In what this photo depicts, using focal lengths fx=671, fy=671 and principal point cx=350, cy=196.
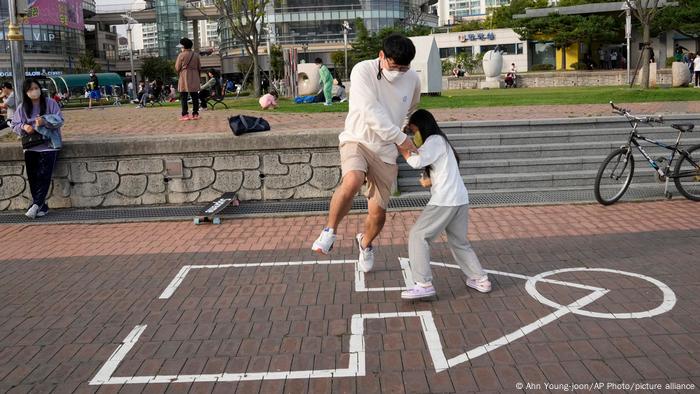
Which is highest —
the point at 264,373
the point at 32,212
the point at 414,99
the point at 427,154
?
the point at 414,99

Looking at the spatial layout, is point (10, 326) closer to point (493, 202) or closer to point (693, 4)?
point (493, 202)

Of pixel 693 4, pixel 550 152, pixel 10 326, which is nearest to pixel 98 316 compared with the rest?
pixel 10 326

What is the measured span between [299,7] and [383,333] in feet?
290

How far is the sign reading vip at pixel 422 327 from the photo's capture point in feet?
13.2

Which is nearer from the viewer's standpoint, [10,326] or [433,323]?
[433,323]

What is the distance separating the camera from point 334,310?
16.9 feet

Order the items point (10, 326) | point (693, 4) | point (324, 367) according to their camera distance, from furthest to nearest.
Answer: point (693, 4)
point (10, 326)
point (324, 367)

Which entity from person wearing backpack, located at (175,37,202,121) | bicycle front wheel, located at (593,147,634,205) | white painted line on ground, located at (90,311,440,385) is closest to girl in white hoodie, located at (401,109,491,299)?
white painted line on ground, located at (90,311,440,385)

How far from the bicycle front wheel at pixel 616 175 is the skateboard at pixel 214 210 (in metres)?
4.81

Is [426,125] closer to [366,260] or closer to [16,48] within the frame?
[366,260]

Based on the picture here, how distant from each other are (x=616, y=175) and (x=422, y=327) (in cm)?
522

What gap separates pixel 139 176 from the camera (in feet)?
31.3

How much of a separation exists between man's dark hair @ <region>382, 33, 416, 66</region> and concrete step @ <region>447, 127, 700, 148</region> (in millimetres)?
5077

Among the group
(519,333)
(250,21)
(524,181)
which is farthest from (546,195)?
(250,21)
